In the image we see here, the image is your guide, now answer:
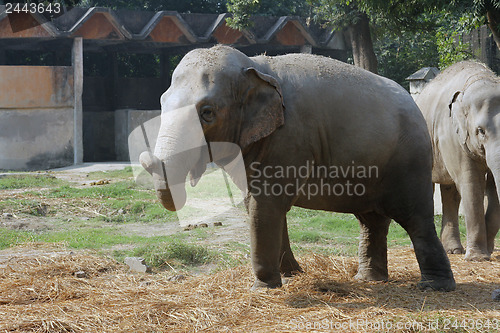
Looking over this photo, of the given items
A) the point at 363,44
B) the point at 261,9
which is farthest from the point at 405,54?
the point at 261,9

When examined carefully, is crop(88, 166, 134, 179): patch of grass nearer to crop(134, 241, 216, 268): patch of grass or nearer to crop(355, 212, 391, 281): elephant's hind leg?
crop(134, 241, 216, 268): patch of grass

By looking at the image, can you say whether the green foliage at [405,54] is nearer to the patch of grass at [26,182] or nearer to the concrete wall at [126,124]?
the concrete wall at [126,124]

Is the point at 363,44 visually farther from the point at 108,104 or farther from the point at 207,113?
the point at 207,113

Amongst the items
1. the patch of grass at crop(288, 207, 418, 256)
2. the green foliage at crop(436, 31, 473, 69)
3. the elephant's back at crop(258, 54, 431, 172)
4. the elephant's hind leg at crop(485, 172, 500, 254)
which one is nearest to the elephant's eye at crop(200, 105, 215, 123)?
the elephant's back at crop(258, 54, 431, 172)

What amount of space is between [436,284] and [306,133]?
4.71ft

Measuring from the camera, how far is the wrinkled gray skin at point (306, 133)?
4.46 m

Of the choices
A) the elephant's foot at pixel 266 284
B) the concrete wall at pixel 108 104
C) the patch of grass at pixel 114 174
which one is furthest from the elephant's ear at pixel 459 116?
the concrete wall at pixel 108 104

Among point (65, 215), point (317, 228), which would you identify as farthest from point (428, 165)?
point (65, 215)

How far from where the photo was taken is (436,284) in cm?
503

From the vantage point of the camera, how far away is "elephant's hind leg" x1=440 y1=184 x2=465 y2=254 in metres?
7.45

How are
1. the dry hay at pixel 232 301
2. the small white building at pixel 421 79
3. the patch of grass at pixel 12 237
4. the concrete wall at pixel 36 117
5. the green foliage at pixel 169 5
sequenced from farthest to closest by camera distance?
the green foliage at pixel 169 5 < the concrete wall at pixel 36 117 < the small white building at pixel 421 79 < the patch of grass at pixel 12 237 < the dry hay at pixel 232 301

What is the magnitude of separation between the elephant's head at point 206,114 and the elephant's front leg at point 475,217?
294 cm

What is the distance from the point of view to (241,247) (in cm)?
729

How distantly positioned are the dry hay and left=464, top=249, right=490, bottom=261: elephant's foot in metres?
0.57
